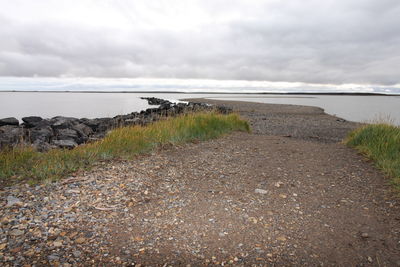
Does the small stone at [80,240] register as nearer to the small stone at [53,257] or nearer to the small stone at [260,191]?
the small stone at [53,257]

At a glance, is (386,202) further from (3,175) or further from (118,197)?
(3,175)

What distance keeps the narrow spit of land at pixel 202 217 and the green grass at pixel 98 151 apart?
0.47 meters

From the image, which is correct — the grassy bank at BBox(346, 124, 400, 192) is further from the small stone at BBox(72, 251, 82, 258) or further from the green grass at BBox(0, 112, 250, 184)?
the small stone at BBox(72, 251, 82, 258)

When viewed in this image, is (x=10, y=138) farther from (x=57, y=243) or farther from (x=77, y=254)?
(x=77, y=254)

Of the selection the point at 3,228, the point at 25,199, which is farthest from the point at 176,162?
the point at 3,228

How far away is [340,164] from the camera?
7.20 metres

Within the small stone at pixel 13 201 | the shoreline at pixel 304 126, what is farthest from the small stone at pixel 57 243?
the shoreline at pixel 304 126

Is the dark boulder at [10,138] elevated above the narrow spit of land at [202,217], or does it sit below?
below

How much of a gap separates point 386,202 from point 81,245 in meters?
5.21

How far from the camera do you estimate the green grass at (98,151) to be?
214 inches

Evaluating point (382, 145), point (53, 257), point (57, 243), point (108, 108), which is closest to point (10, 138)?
point (57, 243)

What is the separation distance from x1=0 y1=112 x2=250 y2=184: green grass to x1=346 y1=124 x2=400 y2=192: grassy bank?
4.84 metres

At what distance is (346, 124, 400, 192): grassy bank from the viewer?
6391 mm

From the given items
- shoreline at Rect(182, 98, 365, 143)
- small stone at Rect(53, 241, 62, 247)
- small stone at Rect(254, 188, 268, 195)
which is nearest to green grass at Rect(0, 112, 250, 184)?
small stone at Rect(53, 241, 62, 247)
